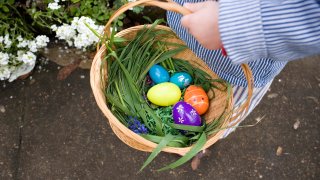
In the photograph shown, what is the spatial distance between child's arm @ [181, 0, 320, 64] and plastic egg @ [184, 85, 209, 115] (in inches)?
23.8

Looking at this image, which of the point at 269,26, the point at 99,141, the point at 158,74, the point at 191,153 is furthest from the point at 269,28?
the point at 99,141

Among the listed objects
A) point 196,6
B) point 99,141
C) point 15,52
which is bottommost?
point 99,141

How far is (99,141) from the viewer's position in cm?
191

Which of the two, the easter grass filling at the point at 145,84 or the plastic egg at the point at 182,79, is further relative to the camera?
the plastic egg at the point at 182,79

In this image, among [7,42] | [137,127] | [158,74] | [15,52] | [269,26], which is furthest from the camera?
[15,52]

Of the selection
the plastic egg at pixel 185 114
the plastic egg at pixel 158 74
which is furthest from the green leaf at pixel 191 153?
the plastic egg at pixel 158 74

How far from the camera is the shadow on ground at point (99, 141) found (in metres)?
1.86

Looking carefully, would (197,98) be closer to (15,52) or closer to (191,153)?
(191,153)

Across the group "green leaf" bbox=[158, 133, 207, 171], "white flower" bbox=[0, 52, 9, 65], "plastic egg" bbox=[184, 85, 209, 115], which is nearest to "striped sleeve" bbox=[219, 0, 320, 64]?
"green leaf" bbox=[158, 133, 207, 171]

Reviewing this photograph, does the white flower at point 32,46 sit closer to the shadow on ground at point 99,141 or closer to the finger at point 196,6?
the shadow on ground at point 99,141

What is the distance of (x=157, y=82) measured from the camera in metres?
1.65

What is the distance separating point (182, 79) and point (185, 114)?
214mm

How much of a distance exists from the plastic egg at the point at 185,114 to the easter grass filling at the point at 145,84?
0.03 metres

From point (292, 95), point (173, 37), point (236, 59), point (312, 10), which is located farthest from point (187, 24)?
point (292, 95)
